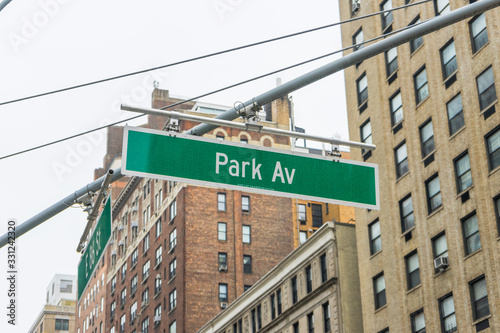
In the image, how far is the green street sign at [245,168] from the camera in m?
9.38

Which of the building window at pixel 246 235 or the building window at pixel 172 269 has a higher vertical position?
the building window at pixel 246 235

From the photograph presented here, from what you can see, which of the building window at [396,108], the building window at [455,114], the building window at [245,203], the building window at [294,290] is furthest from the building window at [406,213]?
the building window at [245,203]

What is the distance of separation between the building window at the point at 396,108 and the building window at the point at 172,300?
33.3m

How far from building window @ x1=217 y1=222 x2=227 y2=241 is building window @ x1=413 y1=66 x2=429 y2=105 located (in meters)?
33.5

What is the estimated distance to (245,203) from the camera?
75.1 m

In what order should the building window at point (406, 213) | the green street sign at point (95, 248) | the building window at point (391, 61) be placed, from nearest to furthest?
the green street sign at point (95, 248), the building window at point (406, 213), the building window at point (391, 61)

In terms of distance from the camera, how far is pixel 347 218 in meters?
76.3

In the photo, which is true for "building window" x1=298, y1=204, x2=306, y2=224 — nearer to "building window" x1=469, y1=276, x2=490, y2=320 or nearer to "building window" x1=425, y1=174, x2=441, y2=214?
"building window" x1=425, y1=174, x2=441, y2=214

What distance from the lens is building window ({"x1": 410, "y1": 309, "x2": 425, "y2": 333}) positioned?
39.7 m

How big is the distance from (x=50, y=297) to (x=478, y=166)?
13361 cm

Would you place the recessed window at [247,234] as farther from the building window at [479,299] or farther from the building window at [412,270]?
the building window at [479,299]

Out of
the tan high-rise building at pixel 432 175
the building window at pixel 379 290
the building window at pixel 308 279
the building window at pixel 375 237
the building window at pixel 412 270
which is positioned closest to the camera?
the tan high-rise building at pixel 432 175

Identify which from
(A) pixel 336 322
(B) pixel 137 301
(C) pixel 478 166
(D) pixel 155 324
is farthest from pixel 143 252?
(C) pixel 478 166

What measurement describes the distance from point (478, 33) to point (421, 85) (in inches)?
199
